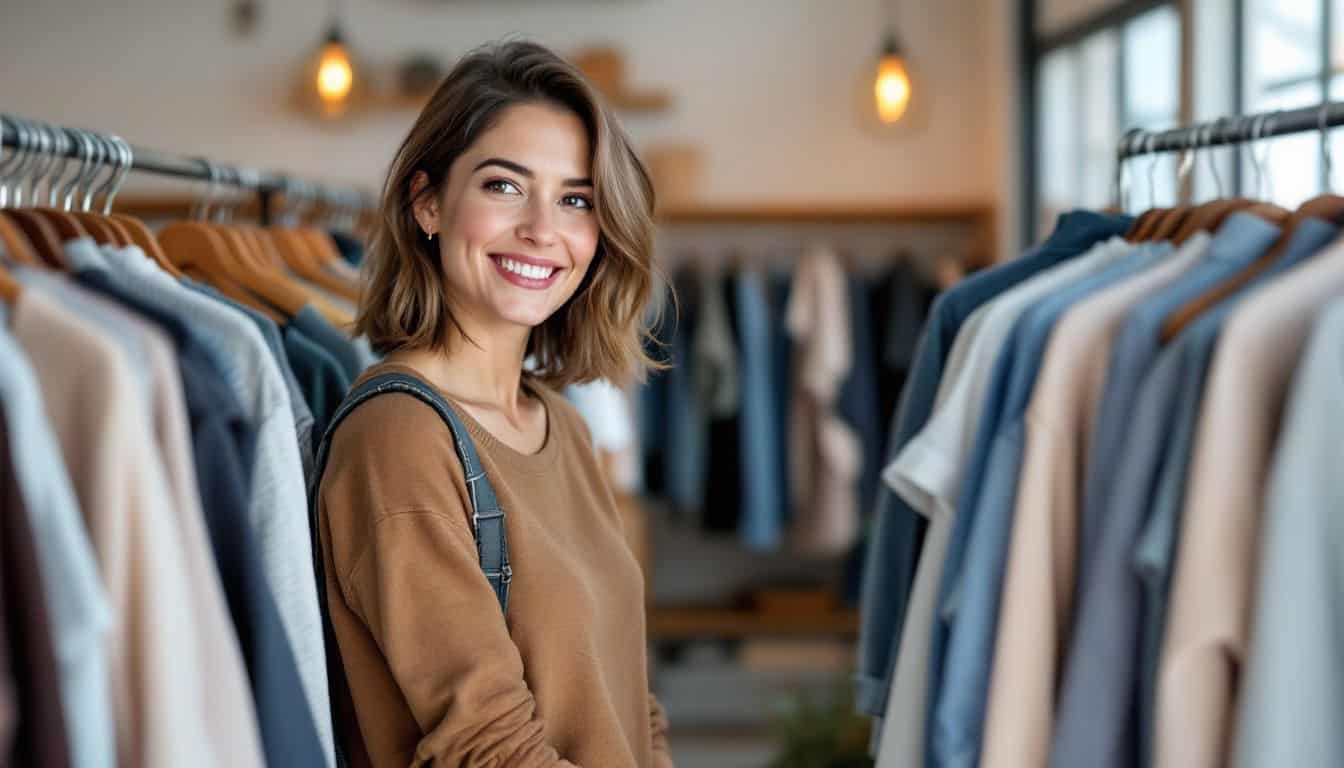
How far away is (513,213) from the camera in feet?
5.03

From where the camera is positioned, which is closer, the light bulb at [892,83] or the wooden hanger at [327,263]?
the wooden hanger at [327,263]

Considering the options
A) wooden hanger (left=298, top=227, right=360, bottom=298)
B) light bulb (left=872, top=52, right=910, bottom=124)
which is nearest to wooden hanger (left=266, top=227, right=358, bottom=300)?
wooden hanger (left=298, top=227, right=360, bottom=298)

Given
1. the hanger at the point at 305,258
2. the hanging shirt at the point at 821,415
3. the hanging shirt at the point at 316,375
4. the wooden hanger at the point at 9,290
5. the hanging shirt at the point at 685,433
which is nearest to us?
the wooden hanger at the point at 9,290

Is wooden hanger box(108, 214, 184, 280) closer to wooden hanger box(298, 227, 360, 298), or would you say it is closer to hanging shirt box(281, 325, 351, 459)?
hanging shirt box(281, 325, 351, 459)

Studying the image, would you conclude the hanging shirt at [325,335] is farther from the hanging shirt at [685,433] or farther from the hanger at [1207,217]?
the hanging shirt at [685,433]

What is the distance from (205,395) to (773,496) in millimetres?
3478

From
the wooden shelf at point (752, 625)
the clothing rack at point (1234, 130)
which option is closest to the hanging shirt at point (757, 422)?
the wooden shelf at point (752, 625)

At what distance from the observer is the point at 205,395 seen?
116 centimetres

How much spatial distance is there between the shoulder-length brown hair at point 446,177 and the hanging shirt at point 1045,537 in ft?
1.75

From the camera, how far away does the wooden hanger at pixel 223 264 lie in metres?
1.70

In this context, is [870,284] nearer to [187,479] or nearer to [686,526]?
[686,526]

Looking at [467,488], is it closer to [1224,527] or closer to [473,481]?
[473,481]

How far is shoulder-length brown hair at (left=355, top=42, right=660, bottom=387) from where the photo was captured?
1.54m

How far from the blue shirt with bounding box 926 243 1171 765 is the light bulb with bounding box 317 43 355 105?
10.7 feet
